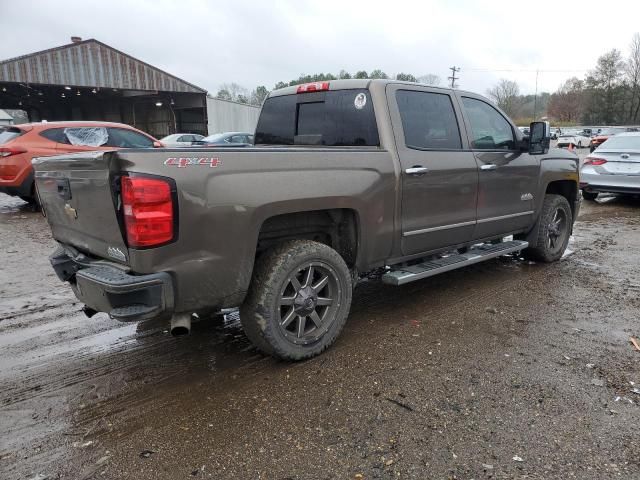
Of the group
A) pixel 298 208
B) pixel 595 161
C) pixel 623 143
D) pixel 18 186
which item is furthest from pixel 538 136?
pixel 18 186

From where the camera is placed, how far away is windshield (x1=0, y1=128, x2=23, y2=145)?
898 cm

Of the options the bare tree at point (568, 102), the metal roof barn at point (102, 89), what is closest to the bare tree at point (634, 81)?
the bare tree at point (568, 102)

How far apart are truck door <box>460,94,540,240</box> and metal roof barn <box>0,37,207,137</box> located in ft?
88.7

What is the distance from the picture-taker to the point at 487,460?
2.35 metres

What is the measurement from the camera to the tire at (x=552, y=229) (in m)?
5.61

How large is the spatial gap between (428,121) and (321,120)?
0.94m

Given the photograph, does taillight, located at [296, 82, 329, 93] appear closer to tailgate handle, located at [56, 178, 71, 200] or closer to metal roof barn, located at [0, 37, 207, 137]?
tailgate handle, located at [56, 178, 71, 200]

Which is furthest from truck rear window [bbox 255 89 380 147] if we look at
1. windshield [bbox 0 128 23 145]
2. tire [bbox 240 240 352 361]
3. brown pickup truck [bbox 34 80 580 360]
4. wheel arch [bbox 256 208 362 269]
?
windshield [bbox 0 128 23 145]

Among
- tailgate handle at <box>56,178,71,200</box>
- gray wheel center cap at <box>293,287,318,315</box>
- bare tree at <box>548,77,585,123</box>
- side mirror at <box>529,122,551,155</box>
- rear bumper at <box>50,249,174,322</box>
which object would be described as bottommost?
gray wheel center cap at <box>293,287,318,315</box>

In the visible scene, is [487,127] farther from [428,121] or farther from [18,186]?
[18,186]

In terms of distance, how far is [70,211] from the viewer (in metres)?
3.16

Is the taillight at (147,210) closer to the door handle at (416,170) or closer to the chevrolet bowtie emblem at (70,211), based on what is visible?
the chevrolet bowtie emblem at (70,211)

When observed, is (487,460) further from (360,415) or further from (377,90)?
(377,90)

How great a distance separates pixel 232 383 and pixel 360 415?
0.89 meters
